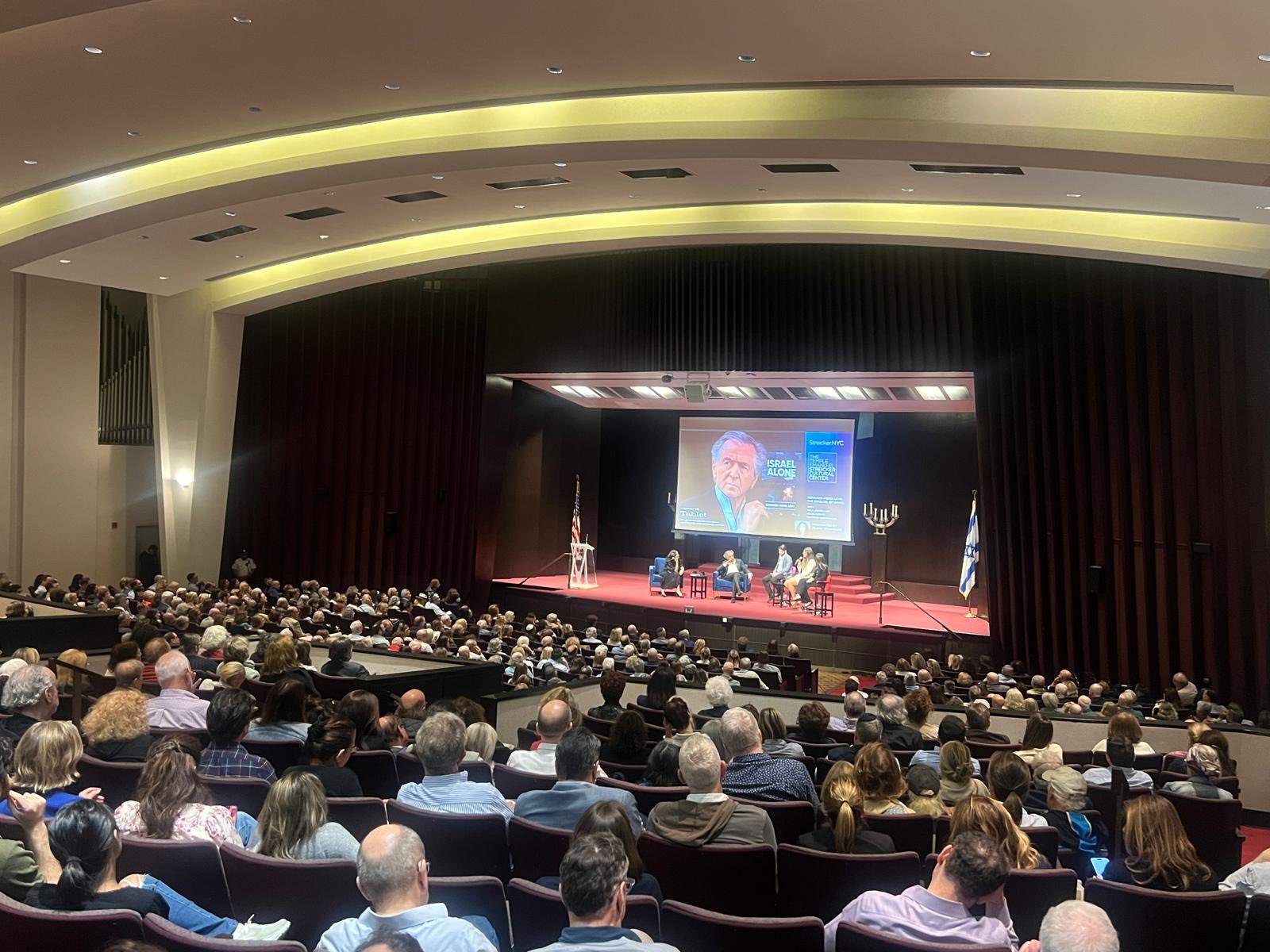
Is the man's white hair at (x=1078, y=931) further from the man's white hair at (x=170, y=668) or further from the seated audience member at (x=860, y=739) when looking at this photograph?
the man's white hair at (x=170, y=668)

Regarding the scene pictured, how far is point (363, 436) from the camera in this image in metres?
19.7

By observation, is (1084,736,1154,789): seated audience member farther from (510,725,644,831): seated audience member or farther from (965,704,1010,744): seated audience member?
(510,725,644,831): seated audience member

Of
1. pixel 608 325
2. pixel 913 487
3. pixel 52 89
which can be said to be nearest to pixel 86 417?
pixel 608 325

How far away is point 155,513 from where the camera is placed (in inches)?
788

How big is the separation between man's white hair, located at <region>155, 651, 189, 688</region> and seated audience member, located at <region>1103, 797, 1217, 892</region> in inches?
178

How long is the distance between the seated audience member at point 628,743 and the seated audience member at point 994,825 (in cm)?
192

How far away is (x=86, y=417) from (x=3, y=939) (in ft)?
57.6

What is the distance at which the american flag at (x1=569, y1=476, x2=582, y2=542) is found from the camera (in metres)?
20.0

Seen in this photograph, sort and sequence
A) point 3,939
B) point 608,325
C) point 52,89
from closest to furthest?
point 3,939 < point 52,89 < point 608,325

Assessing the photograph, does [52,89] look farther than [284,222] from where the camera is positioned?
No

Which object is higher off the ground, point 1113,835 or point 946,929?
point 946,929

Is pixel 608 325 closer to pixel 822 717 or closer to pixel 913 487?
pixel 913 487

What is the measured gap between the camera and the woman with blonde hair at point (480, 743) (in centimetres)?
499

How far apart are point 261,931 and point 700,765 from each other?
152 cm
